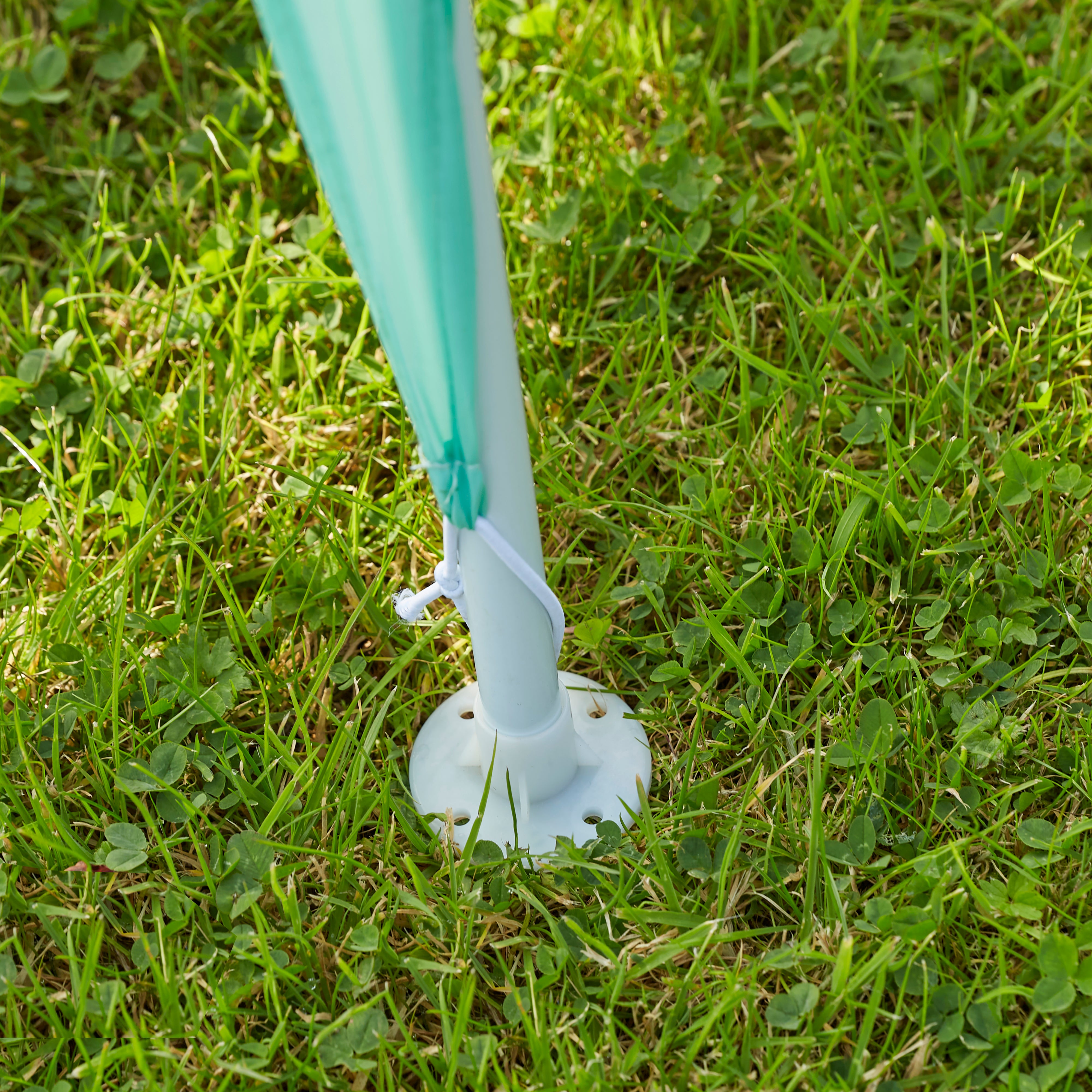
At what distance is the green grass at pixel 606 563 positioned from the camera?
1.52m

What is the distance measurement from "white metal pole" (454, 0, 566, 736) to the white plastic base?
73 millimetres

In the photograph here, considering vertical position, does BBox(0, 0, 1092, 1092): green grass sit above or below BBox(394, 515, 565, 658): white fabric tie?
below

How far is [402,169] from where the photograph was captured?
1077 mm

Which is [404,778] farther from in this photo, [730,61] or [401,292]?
[730,61]

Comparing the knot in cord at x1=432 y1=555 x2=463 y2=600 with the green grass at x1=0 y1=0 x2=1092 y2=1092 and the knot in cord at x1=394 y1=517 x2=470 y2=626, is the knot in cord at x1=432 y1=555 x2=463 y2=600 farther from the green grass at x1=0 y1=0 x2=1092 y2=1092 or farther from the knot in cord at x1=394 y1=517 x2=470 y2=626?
the green grass at x1=0 y1=0 x2=1092 y2=1092

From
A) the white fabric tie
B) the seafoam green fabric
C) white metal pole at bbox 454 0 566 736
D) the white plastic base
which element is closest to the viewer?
the seafoam green fabric

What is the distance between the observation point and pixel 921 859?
5.10ft

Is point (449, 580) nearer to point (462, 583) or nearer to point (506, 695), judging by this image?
point (462, 583)

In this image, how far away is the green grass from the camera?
1.52 m

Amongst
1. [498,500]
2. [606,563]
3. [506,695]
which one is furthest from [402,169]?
[606,563]

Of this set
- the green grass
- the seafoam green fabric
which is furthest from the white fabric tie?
the green grass

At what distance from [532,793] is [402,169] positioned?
0.90m

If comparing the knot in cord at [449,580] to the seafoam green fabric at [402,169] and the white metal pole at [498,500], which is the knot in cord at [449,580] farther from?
the seafoam green fabric at [402,169]

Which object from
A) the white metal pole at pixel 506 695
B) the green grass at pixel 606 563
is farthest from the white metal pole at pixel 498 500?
the green grass at pixel 606 563
